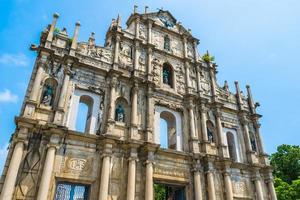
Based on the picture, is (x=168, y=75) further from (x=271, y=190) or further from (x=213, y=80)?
(x=271, y=190)

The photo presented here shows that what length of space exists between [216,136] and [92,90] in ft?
25.4

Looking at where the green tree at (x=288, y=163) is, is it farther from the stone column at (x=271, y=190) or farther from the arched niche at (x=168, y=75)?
the arched niche at (x=168, y=75)

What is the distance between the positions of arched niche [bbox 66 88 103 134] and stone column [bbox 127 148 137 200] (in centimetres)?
211

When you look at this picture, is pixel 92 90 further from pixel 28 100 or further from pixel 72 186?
pixel 72 186

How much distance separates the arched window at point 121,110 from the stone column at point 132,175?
1900 millimetres

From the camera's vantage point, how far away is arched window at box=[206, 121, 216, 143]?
15820mm

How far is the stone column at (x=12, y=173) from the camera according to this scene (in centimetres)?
917

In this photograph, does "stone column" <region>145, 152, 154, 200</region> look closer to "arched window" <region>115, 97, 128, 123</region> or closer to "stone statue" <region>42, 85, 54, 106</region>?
"arched window" <region>115, 97, 128, 123</region>

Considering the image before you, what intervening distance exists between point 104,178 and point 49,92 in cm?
474

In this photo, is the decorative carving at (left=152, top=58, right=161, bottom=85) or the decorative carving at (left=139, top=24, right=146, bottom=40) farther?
the decorative carving at (left=139, top=24, right=146, bottom=40)

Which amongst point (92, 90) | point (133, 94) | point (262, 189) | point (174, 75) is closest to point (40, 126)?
point (92, 90)

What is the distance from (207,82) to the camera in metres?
18.4

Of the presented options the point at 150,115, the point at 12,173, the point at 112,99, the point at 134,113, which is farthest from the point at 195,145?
the point at 12,173

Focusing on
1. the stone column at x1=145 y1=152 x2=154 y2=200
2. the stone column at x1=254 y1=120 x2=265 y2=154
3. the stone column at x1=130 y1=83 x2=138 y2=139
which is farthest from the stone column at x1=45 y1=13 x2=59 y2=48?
the stone column at x1=254 y1=120 x2=265 y2=154
